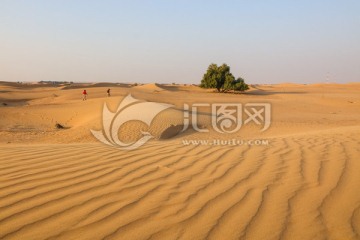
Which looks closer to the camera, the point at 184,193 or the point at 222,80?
the point at 184,193

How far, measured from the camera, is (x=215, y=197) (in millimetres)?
2984

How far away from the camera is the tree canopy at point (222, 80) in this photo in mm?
32469

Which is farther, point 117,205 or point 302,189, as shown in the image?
point 302,189

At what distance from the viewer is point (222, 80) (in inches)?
1308

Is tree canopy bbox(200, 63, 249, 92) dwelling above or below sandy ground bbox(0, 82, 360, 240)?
above

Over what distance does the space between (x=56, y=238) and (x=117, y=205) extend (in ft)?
2.12

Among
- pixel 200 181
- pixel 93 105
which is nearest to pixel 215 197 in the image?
pixel 200 181

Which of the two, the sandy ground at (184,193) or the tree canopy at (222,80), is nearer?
the sandy ground at (184,193)

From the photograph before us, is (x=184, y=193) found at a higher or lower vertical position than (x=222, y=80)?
lower

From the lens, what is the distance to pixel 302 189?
10.3 feet

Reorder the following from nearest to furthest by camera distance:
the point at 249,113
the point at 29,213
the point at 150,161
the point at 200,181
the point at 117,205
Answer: the point at 29,213
the point at 117,205
the point at 200,181
the point at 150,161
the point at 249,113

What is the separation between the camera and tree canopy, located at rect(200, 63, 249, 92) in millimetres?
32469

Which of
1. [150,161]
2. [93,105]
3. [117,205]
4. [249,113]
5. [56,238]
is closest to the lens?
[56,238]

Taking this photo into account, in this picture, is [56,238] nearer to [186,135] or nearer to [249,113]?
[186,135]
